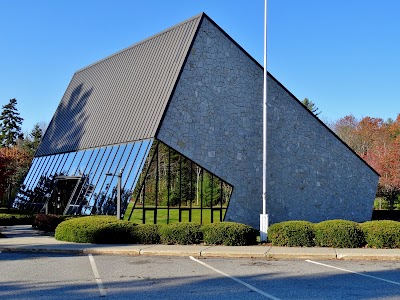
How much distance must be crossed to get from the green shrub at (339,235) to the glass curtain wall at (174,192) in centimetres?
803

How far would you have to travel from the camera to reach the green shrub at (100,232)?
19.4 meters

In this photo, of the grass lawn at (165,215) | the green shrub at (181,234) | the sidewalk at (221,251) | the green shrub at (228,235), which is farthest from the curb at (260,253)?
the grass lawn at (165,215)

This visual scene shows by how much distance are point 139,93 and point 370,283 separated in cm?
1991

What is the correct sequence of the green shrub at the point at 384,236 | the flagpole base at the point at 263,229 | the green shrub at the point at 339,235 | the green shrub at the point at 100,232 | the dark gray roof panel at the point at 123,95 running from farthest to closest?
the dark gray roof panel at the point at 123,95 → the flagpole base at the point at 263,229 → the green shrub at the point at 100,232 → the green shrub at the point at 339,235 → the green shrub at the point at 384,236

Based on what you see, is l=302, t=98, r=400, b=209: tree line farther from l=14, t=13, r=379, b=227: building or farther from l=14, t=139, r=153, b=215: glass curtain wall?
l=14, t=139, r=153, b=215: glass curtain wall

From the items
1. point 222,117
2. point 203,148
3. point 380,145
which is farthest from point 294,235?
point 380,145

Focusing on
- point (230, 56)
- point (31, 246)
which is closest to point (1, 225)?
point (31, 246)

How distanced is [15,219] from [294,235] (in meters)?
20.8

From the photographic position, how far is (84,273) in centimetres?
1245

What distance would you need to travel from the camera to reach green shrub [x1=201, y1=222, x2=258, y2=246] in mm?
18484

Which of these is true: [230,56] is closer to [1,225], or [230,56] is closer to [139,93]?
[139,93]

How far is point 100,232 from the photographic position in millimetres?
19422

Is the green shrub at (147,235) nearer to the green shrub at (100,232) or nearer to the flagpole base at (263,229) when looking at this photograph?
the green shrub at (100,232)

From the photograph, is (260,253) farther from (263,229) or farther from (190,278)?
(190,278)
